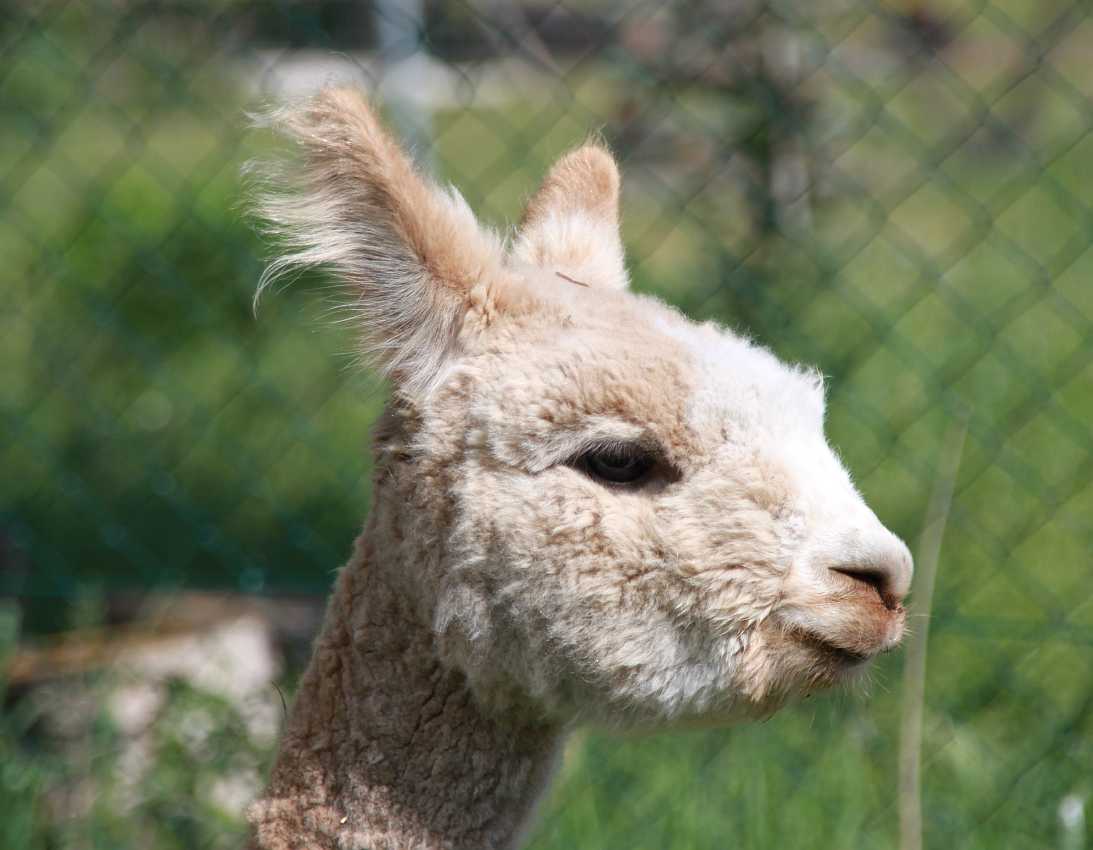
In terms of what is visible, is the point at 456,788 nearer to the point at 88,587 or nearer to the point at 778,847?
the point at 778,847

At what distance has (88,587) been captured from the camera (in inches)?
156

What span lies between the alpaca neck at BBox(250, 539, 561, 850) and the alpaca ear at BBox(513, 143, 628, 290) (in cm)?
69

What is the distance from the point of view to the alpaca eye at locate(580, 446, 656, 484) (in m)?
2.03

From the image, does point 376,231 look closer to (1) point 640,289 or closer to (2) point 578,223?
(2) point 578,223

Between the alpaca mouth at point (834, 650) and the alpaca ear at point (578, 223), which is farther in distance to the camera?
the alpaca ear at point (578, 223)

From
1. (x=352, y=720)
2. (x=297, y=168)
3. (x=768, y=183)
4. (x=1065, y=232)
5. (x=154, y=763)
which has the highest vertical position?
(x=1065, y=232)

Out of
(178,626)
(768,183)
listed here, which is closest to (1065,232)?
(768,183)

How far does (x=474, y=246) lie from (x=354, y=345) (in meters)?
0.26

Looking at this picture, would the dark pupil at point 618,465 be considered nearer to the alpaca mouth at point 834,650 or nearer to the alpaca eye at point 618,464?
the alpaca eye at point 618,464

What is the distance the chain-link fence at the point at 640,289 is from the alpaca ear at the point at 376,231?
164 millimetres

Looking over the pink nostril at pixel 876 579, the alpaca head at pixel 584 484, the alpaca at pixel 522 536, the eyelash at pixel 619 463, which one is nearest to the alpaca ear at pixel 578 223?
the alpaca at pixel 522 536

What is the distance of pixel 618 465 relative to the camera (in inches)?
80.2

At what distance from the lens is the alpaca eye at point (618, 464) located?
2025mm

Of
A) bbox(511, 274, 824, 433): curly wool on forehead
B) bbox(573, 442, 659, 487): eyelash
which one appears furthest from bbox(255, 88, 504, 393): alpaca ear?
bbox(573, 442, 659, 487): eyelash
